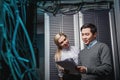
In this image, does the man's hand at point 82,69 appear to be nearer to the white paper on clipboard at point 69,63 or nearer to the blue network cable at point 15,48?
the white paper on clipboard at point 69,63

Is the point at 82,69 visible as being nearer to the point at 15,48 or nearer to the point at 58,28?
the point at 15,48

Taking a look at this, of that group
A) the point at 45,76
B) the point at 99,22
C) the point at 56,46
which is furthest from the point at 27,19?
the point at 99,22

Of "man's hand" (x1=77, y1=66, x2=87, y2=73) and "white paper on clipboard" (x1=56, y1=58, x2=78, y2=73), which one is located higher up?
"white paper on clipboard" (x1=56, y1=58, x2=78, y2=73)

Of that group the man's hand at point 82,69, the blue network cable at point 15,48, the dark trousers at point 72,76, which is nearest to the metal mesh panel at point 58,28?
the blue network cable at point 15,48

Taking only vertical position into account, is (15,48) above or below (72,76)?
above

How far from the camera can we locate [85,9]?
3.10 metres

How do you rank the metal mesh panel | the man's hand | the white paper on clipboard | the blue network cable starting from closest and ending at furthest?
the white paper on clipboard
the man's hand
the blue network cable
the metal mesh panel

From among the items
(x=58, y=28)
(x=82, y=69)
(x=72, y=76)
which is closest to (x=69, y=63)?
(x=82, y=69)

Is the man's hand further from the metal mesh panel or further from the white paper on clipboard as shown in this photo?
the metal mesh panel

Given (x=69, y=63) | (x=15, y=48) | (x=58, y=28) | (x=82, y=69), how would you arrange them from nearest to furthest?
(x=69, y=63), (x=82, y=69), (x=15, y=48), (x=58, y=28)

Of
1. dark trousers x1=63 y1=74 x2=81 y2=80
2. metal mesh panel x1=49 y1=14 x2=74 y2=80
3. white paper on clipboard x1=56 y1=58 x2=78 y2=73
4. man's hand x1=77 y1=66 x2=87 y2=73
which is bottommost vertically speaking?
dark trousers x1=63 y1=74 x2=81 y2=80

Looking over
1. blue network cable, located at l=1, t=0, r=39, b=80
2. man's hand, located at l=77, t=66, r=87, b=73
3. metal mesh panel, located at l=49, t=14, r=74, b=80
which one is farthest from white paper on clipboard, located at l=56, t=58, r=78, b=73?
metal mesh panel, located at l=49, t=14, r=74, b=80

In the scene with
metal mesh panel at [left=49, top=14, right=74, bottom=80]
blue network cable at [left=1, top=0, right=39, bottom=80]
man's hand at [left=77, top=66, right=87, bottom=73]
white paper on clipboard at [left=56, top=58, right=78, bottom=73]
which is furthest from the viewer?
metal mesh panel at [left=49, top=14, right=74, bottom=80]

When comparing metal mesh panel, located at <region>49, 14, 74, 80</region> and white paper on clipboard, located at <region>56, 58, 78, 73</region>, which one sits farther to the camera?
metal mesh panel, located at <region>49, 14, 74, 80</region>
